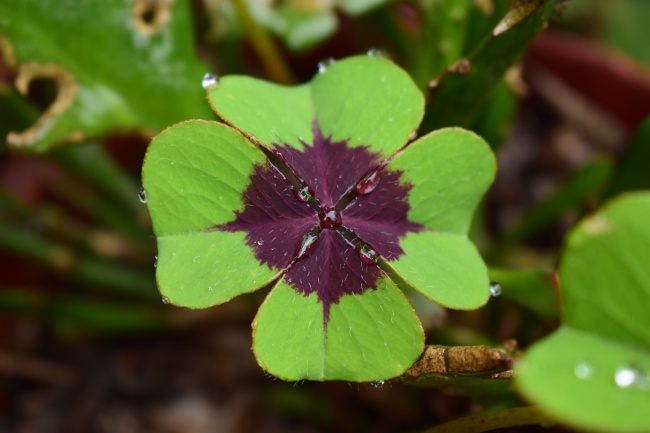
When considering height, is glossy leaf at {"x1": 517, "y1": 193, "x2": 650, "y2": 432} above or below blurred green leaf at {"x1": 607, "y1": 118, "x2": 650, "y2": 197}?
below

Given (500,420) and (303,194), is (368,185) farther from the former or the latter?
(500,420)

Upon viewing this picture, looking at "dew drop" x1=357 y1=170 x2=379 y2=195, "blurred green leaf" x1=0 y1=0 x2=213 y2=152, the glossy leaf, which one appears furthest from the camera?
"blurred green leaf" x1=0 y1=0 x2=213 y2=152

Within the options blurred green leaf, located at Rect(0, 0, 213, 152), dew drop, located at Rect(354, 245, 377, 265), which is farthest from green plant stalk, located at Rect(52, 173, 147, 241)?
dew drop, located at Rect(354, 245, 377, 265)

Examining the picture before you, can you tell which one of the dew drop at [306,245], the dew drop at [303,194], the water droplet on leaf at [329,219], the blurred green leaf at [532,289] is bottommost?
the blurred green leaf at [532,289]

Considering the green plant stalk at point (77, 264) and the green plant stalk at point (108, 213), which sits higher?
the green plant stalk at point (108, 213)

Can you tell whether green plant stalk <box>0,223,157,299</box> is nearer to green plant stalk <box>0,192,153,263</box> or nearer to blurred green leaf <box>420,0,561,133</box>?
green plant stalk <box>0,192,153,263</box>

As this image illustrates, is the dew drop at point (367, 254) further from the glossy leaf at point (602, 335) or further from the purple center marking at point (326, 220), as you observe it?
the glossy leaf at point (602, 335)

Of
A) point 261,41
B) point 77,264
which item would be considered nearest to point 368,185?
point 261,41

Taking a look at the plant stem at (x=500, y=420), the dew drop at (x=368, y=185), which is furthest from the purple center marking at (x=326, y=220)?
the plant stem at (x=500, y=420)
